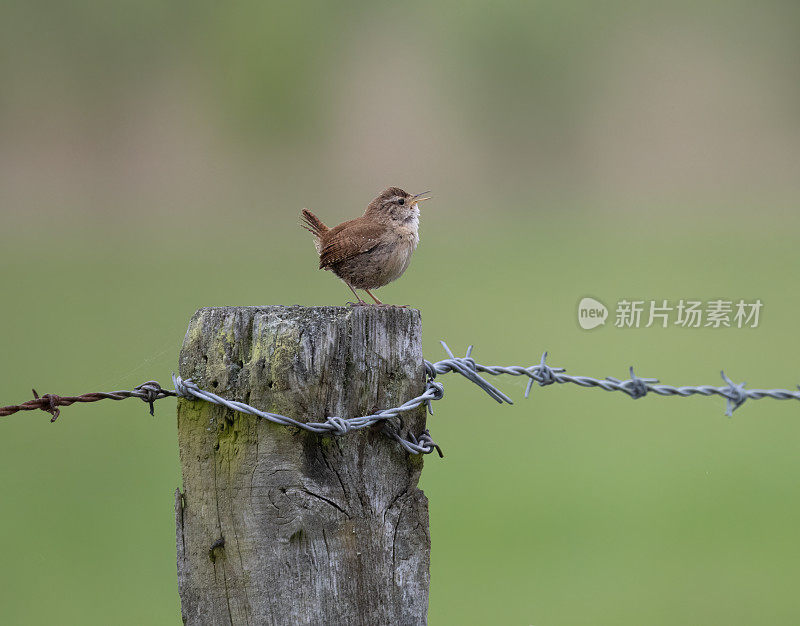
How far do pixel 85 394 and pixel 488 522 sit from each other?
23.4 feet

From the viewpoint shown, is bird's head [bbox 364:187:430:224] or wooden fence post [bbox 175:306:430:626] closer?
wooden fence post [bbox 175:306:430:626]

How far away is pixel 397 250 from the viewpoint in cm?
410

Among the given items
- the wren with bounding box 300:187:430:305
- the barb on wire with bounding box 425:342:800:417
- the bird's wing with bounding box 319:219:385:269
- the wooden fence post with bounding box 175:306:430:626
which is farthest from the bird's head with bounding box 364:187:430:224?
the wooden fence post with bounding box 175:306:430:626

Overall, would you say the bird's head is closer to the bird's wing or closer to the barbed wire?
the bird's wing

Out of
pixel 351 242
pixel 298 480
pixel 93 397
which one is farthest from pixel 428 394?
pixel 351 242

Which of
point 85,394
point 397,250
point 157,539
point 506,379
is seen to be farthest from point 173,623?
point 506,379

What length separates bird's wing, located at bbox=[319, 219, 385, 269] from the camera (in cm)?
400

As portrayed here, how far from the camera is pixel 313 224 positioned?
4.45 meters

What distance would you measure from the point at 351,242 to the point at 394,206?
18.7 inches

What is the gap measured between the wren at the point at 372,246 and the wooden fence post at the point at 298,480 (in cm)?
168

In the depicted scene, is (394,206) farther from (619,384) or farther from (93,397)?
(619,384)

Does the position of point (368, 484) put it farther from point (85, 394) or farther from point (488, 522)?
point (488, 522)

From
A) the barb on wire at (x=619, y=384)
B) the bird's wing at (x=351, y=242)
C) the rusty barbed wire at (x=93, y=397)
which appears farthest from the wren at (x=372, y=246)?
the rusty barbed wire at (x=93, y=397)

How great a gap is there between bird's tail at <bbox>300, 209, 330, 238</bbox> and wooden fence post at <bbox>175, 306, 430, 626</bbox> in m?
2.16
